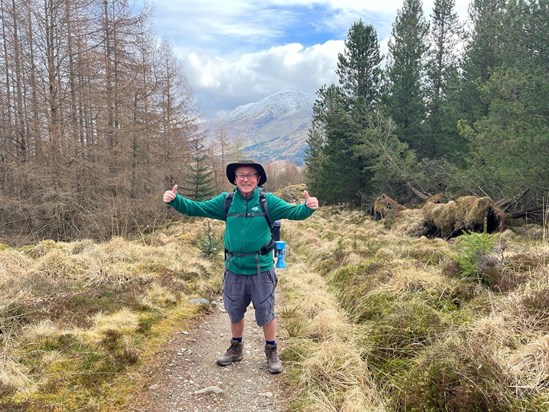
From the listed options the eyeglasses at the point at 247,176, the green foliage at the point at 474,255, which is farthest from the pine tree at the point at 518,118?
the eyeglasses at the point at 247,176

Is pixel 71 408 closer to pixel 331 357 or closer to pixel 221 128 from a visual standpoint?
pixel 331 357

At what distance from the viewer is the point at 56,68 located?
14094mm

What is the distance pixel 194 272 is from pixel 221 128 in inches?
1531

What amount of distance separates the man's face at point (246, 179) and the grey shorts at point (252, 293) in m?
0.95

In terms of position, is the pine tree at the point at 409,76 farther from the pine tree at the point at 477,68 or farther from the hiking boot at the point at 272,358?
the hiking boot at the point at 272,358

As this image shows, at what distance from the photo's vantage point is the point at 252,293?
4.15 meters

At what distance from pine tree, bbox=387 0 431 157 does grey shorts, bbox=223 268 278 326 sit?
2228cm

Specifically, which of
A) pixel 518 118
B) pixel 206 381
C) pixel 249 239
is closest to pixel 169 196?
pixel 249 239

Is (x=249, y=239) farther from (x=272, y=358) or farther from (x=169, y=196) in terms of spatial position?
(x=272, y=358)

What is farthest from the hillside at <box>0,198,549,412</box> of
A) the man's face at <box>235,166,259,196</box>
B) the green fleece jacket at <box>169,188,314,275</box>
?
the man's face at <box>235,166,259,196</box>

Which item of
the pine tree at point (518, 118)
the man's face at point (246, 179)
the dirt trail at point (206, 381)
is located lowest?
the dirt trail at point (206, 381)

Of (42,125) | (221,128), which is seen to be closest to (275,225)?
(42,125)

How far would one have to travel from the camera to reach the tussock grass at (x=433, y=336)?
2.85 metres

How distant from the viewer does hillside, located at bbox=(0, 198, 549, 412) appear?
303 cm
